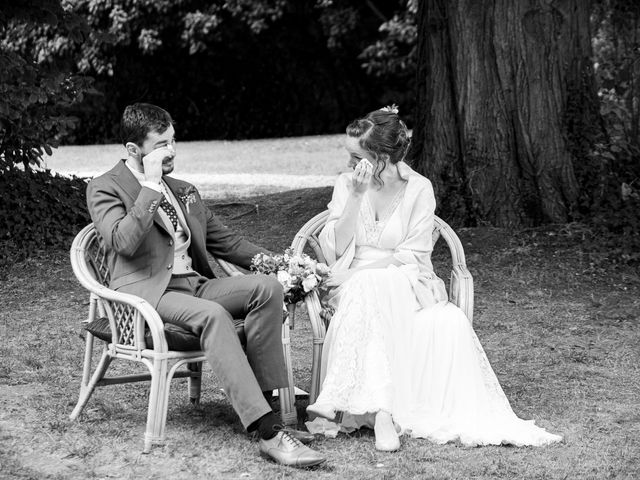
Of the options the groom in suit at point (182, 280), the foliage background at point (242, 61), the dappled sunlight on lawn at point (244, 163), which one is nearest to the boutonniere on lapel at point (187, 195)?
the groom in suit at point (182, 280)

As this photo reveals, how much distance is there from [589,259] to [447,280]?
1131 mm

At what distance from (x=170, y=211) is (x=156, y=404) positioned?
870 mm

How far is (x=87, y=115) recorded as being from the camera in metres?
24.5

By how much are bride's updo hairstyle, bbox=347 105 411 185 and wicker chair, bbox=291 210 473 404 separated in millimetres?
472

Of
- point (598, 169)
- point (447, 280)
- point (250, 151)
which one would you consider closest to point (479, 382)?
point (447, 280)

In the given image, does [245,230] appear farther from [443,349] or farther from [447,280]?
[443,349]

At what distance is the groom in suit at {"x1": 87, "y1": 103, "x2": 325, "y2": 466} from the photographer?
13.8 feet

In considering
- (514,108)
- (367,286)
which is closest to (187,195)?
(367,286)

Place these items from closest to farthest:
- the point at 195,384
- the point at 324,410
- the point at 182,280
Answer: the point at 324,410
the point at 182,280
the point at 195,384

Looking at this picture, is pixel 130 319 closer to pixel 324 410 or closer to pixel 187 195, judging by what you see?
pixel 187 195

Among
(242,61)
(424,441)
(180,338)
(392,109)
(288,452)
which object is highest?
(242,61)

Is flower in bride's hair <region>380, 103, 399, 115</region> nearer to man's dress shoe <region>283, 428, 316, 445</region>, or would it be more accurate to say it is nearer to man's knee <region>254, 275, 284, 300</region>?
man's knee <region>254, 275, 284, 300</region>

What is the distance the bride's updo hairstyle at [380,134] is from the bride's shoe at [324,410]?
3.88ft

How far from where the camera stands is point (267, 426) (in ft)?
13.7
